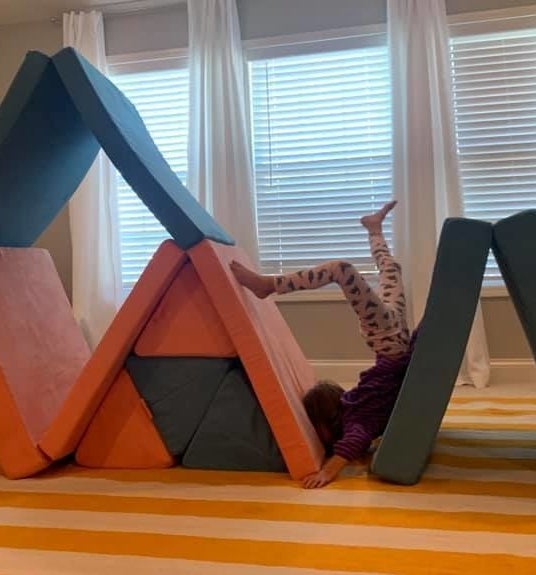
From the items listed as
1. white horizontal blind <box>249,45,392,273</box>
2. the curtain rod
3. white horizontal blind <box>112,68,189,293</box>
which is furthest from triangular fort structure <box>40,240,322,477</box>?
the curtain rod

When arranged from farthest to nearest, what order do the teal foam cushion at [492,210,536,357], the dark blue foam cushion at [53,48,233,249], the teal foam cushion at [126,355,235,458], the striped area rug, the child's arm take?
the teal foam cushion at [126,355,235,458] → the dark blue foam cushion at [53,48,233,249] → the child's arm → the teal foam cushion at [492,210,536,357] → the striped area rug

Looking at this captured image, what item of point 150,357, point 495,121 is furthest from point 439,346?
point 495,121

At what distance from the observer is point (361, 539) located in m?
1.33

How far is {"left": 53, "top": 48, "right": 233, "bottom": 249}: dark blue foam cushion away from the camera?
1791 mm

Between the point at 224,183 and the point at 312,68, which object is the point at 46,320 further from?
the point at 312,68

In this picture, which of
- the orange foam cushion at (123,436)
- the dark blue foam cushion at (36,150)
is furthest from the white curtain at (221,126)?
the orange foam cushion at (123,436)

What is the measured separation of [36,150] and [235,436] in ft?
3.31

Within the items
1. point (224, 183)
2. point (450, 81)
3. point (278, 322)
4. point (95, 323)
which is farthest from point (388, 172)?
point (95, 323)

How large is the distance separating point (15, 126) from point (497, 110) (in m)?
2.37

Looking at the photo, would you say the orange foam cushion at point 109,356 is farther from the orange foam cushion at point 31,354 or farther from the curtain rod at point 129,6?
the curtain rod at point 129,6

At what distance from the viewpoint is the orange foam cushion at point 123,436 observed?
6.25 ft

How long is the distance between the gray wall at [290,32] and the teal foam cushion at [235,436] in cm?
162

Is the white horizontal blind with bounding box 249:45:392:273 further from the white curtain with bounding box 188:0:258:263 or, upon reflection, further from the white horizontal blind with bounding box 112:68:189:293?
the white horizontal blind with bounding box 112:68:189:293

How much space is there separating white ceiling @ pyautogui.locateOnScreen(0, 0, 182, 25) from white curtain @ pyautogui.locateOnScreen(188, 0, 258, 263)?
0.93 ft
